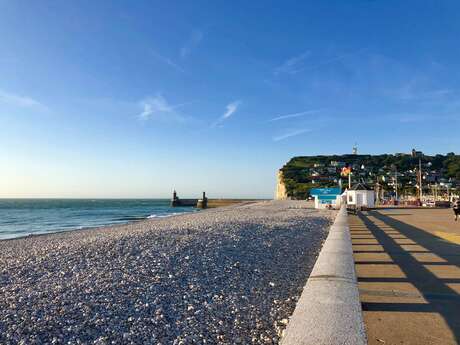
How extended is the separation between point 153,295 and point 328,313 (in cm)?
290

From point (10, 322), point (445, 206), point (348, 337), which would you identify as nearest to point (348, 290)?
point (348, 337)

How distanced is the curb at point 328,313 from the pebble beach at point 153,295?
588 mm

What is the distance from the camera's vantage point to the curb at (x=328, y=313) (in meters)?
2.48

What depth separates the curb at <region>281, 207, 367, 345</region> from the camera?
8.15ft

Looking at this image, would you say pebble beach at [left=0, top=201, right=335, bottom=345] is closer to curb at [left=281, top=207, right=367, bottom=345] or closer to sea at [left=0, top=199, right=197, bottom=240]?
curb at [left=281, top=207, right=367, bottom=345]

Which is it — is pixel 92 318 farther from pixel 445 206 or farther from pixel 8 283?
pixel 445 206

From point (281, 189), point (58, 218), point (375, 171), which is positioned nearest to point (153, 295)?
point (58, 218)

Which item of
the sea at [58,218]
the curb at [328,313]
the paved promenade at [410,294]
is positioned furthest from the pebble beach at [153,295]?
the sea at [58,218]

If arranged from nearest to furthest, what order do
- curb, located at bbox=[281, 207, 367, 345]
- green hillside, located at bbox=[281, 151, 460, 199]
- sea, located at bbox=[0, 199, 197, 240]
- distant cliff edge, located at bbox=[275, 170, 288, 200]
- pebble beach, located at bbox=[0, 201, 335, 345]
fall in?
curb, located at bbox=[281, 207, 367, 345] < pebble beach, located at bbox=[0, 201, 335, 345] < sea, located at bbox=[0, 199, 197, 240] < green hillside, located at bbox=[281, 151, 460, 199] < distant cliff edge, located at bbox=[275, 170, 288, 200]

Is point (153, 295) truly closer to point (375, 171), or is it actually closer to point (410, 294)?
point (410, 294)

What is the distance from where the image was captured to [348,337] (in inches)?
97.3

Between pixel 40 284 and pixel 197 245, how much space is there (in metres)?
4.25

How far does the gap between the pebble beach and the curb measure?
1.93 feet

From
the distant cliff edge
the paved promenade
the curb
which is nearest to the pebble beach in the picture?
the curb
